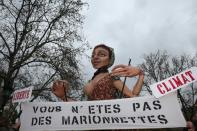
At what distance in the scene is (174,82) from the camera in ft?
12.5

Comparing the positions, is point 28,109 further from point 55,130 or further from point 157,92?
point 157,92

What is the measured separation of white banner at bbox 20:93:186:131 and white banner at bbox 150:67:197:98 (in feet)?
0.60

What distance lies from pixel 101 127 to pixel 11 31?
1351 centimetres

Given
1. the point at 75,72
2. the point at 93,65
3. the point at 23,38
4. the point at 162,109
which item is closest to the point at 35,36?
the point at 23,38

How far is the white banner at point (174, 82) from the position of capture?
3.77 m

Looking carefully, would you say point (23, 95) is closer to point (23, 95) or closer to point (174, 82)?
point (23, 95)

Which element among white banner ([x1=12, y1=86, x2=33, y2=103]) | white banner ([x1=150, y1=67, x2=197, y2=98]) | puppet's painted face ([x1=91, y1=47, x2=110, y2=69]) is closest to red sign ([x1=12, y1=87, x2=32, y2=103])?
white banner ([x1=12, y1=86, x2=33, y2=103])

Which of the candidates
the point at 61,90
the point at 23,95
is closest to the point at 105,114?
the point at 61,90

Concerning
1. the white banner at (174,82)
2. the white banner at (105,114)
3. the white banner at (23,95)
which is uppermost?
the white banner at (23,95)

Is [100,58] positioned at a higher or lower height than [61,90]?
higher

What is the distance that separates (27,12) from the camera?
16.8 metres

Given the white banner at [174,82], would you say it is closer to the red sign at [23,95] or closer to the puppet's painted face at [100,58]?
the puppet's painted face at [100,58]

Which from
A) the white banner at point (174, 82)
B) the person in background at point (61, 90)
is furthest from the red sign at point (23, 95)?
the white banner at point (174, 82)

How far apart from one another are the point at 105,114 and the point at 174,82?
3.17 ft
